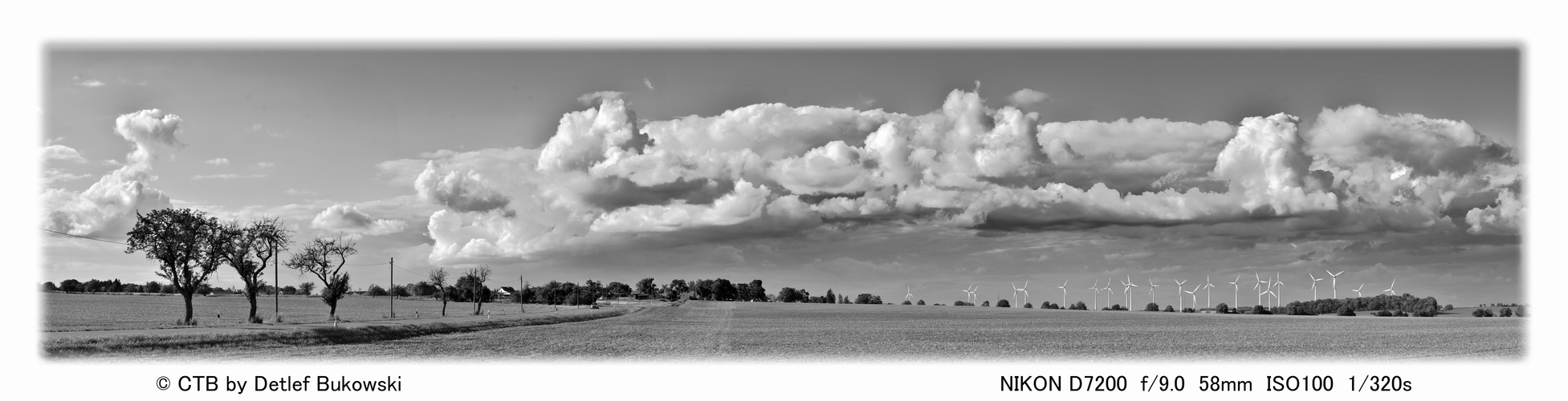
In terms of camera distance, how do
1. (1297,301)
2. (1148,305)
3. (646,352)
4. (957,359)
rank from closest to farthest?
(957,359)
(646,352)
(1297,301)
(1148,305)

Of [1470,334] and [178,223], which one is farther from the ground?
[178,223]

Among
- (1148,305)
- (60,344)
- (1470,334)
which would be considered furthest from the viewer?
(1148,305)

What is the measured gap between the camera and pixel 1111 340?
55.2m

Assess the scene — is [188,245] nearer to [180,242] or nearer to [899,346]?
[180,242]

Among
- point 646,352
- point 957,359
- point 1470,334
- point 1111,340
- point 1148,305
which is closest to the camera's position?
point 957,359

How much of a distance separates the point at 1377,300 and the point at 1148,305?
41.1m

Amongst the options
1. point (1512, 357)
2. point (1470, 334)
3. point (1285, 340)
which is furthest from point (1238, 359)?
point (1470, 334)

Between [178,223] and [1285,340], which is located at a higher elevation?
[178,223]

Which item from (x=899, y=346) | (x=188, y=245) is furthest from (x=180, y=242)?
(x=899, y=346)

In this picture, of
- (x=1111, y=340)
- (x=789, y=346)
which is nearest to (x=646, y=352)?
(x=789, y=346)

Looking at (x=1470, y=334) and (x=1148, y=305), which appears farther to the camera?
(x=1148, y=305)

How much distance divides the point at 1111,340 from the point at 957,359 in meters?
22.0
